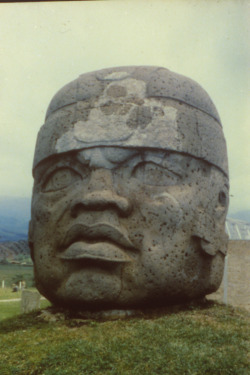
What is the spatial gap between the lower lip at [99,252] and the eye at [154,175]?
3.83 ft

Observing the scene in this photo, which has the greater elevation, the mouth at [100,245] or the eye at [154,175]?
the eye at [154,175]

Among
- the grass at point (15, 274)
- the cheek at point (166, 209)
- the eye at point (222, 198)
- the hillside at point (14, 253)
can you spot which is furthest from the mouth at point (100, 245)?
the hillside at point (14, 253)

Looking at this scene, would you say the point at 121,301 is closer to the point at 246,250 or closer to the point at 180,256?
the point at 180,256

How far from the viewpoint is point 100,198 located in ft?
20.6

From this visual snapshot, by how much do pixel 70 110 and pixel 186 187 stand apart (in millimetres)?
2350

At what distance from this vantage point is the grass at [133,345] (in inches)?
173

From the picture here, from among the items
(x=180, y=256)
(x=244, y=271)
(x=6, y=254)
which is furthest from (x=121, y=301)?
(x=6, y=254)

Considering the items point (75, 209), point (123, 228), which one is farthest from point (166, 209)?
point (75, 209)

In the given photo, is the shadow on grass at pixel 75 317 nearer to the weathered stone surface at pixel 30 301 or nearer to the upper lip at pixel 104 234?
the upper lip at pixel 104 234

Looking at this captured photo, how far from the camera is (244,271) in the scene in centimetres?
1584

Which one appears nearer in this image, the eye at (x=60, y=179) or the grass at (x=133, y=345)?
the grass at (x=133, y=345)

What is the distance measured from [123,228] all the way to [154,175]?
3.16 ft

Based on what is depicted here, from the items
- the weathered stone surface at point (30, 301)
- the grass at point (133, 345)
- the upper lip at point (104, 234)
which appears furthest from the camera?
the weathered stone surface at point (30, 301)

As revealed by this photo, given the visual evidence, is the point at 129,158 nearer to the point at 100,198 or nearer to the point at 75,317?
the point at 100,198
